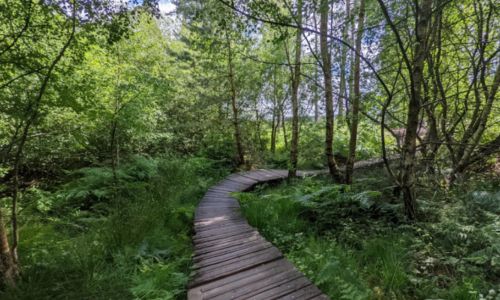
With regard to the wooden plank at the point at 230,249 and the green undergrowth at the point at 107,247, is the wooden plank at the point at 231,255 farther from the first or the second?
the green undergrowth at the point at 107,247

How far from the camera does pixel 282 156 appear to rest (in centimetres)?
1016

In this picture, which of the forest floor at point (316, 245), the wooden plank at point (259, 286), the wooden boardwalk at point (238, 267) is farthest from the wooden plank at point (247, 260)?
the wooden plank at point (259, 286)

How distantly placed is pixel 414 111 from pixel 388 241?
1.85 m

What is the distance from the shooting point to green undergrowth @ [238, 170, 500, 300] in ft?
7.41

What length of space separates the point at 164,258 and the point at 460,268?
3.53 metres

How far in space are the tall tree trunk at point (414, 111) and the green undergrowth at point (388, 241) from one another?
0.94ft

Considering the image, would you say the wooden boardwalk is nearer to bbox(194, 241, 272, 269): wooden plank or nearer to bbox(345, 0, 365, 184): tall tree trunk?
bbox(194, 241, 272, 269): wooden plank

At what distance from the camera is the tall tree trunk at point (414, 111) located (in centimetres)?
299

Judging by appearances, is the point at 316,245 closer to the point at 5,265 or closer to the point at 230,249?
the point at 230,249

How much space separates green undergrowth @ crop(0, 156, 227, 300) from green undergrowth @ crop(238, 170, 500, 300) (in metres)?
1.44

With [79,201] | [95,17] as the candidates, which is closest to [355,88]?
[95,17]

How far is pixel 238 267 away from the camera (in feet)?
8.49

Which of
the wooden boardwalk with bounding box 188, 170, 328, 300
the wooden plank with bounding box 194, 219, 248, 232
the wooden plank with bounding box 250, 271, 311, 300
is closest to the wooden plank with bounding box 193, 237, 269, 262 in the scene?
the wooden boardwalk with bounding box 188, 170, 328, 300

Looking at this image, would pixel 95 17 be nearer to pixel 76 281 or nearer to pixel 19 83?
pixel 19 83
